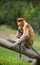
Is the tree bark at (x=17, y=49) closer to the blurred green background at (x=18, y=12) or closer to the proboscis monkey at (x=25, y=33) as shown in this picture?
the proboscis monkey at (x=25, y=33)

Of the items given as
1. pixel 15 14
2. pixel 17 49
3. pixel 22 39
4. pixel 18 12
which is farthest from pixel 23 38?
pixel 18 12

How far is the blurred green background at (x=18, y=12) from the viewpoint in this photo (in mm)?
A: 21647

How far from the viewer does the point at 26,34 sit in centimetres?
945

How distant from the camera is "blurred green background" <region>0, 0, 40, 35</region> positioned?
2165cm

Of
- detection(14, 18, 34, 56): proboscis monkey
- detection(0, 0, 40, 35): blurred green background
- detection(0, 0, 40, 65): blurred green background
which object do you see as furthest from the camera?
detection(0, 0, 40, 35): blurred green background

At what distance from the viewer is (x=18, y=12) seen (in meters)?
23.0

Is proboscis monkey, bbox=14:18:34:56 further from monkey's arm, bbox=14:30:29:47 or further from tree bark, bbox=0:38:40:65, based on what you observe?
tree bark, bbox=0:38:40:65

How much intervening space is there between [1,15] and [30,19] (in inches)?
97.0

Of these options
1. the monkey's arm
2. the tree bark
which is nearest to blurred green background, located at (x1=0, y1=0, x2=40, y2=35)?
the monkey's arm

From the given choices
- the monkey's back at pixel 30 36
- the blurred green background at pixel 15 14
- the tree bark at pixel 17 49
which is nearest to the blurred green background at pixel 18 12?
the blurred green background at pixel 15 14

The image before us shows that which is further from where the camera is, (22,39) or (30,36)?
(30,36)

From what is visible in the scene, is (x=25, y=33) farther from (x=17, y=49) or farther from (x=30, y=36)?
(x=17, y=49)

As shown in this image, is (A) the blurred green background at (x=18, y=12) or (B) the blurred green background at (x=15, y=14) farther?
(A) the blurred green background at (x=18, y=12)

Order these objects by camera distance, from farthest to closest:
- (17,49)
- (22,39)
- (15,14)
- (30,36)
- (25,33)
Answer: (15,14) < (30,36) < (25,33) < (22,39) < (17,49)
